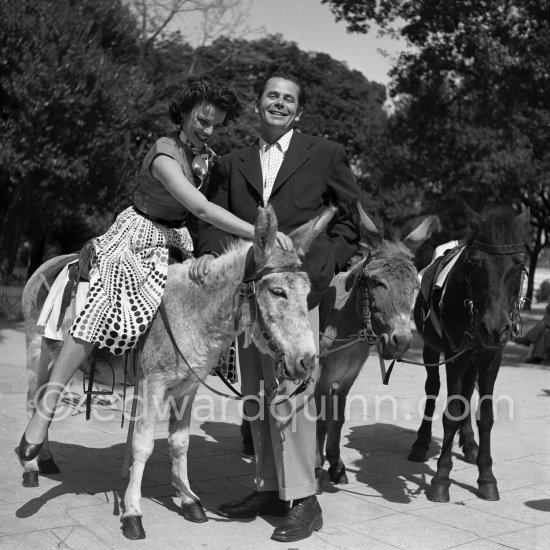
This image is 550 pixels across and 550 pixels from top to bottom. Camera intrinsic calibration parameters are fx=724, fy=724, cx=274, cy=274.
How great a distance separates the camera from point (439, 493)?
18.4 feet

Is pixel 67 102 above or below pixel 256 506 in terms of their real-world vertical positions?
above

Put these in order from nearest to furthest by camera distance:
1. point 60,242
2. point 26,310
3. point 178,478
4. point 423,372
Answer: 1. point 178,478
2. point 26,310
3. point 423,372
4. point 60,242

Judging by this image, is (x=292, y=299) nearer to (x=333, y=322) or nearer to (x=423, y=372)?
(x=333, y=322)

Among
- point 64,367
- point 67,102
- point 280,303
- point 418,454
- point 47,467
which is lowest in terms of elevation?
point 47,467

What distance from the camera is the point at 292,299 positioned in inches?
160

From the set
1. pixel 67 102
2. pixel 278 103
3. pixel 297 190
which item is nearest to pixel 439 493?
pixel 297 190

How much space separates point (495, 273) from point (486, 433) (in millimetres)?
1360

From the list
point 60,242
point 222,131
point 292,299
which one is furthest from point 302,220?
point 60,242

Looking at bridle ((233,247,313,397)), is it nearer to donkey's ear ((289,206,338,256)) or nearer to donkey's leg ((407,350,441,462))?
donkey's ear ((289,206,338,256))

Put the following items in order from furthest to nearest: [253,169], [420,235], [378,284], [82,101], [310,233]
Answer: [82,101] → [420,235] → [378,284] → [253,169] → [310,233]

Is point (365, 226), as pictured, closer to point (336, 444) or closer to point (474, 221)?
point (474, 221)

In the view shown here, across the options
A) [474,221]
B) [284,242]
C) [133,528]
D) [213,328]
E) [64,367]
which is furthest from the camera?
[474,221]

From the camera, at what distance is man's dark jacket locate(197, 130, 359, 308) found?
495 cm

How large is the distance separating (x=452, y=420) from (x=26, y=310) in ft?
11.8
